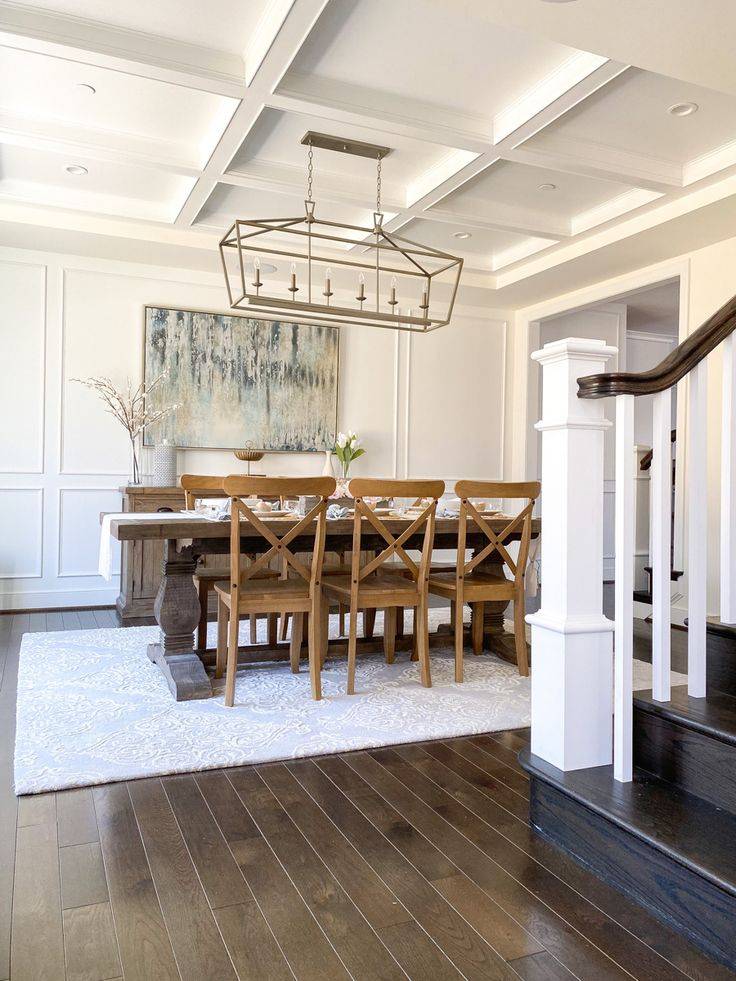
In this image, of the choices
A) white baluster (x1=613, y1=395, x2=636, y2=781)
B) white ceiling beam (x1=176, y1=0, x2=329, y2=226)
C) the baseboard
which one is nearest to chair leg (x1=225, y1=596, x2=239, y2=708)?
white baluster (x1=613, y1=395, x2=636, y2=781)

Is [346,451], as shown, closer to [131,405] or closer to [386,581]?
[131,405]

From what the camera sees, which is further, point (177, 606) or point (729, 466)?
point (177, 606)

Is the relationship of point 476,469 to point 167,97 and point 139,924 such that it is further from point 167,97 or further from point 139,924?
point 139,924

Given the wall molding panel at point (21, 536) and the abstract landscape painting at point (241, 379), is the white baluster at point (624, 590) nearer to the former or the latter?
the abstract landscape painting at point (241, 379)

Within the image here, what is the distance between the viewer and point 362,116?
3582 millimetres

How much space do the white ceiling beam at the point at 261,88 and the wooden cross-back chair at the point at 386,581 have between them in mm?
1765

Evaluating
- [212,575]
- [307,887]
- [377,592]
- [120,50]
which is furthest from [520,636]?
[120,50]

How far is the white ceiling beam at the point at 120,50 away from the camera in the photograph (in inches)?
116

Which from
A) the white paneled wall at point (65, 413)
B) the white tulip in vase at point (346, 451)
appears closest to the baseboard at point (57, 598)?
the white paneled wall at point (65, 413)

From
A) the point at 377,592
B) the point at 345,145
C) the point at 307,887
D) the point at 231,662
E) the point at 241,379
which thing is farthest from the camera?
the point at 241,379

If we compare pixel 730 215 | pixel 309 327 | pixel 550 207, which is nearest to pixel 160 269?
pixel 309 327

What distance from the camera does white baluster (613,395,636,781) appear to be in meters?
1.79

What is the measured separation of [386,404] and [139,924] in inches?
209

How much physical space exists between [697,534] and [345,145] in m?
3.03
